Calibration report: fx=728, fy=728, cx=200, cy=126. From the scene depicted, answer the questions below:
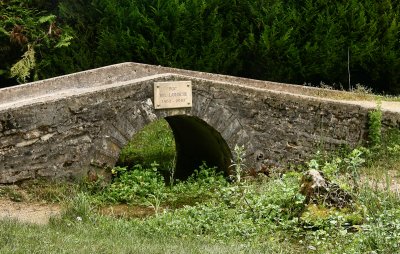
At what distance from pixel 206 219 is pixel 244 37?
7941mm

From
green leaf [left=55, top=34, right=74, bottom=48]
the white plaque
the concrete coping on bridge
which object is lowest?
the white plaque

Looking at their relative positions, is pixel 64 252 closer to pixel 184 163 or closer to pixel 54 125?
pixel 54 125

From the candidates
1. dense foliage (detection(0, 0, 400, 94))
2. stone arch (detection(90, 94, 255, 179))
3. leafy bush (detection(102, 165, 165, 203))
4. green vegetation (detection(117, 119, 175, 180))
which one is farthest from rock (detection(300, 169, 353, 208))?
dense foliage (detection(0, 0, 400, 94))

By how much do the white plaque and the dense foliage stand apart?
415 cm

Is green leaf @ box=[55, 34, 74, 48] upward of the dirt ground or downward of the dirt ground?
upward

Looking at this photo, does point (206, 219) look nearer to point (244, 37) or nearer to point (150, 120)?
A: point (150, 120)

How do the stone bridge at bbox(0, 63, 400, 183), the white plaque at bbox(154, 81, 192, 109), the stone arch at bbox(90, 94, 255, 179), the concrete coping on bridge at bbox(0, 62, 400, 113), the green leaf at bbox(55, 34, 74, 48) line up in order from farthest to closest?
the green leaf at bbox(55, 34, 74, 48) < the concrete coping on bridge at bbox(0, 62, 400, 113) < the white plaque at bbox(154, 81, 192, 109) < the stone arch at bbox(90, 94, 255, 179) < the stone bridge at bbox(0, 63, 400, 183)

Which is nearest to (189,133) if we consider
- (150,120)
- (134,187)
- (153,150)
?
(153,150)

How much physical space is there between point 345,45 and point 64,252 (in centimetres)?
1055

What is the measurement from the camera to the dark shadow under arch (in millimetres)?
9711

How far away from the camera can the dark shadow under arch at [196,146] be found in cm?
971

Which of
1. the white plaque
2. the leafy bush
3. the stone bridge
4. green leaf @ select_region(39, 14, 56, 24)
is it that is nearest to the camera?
the stone bridge

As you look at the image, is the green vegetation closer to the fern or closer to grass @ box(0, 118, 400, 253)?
grass @ box(0, 118, 400, 253)

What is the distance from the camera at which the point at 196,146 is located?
10.7 m
